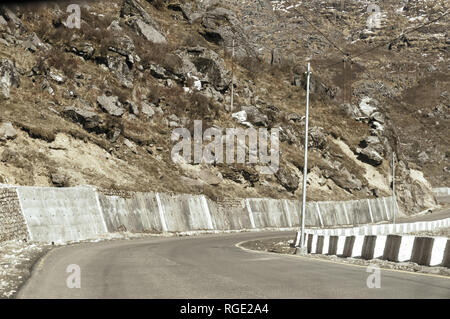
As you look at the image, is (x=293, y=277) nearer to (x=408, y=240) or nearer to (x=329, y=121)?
(x=408, y=240)

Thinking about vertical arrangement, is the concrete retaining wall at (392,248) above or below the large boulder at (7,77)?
below

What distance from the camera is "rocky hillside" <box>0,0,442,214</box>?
38.5 m

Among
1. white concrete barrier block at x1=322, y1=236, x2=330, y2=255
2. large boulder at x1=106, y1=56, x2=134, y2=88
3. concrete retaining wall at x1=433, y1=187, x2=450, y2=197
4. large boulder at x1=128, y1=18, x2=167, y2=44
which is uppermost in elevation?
large boulder at x1=128, y1=18, x2=167, y2=44

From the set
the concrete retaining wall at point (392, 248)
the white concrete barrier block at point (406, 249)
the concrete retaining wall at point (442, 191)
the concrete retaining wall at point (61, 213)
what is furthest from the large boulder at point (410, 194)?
the white concrete barrier block at point (406, 249)

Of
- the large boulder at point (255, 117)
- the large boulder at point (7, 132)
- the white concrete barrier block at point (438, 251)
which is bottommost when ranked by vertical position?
the white concrete barrier block at point (438, 251)

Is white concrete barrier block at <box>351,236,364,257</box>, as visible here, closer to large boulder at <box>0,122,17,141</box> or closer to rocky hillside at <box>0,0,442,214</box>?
rocky hillside at <box>0,0,442,214</box>

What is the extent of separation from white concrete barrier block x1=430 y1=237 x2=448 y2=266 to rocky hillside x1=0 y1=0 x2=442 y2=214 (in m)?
24.3

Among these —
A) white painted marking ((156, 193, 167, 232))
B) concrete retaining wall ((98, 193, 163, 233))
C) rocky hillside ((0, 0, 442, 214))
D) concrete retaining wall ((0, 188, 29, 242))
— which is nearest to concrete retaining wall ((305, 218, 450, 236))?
white painted marking ((156, 193, 167, 232))

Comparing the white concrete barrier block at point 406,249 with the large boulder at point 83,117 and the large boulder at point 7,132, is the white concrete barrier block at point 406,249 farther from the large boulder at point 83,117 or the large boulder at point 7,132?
the large boulder at point 83,117

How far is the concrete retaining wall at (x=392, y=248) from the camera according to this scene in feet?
46.2
